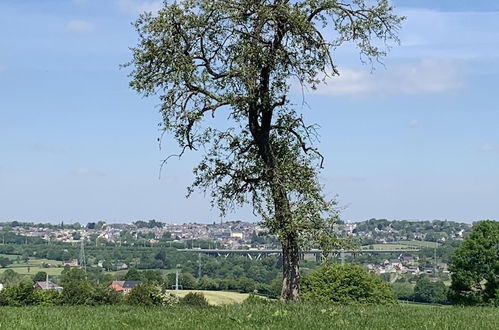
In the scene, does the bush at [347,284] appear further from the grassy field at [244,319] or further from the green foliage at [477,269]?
the grassy field at [244,319]

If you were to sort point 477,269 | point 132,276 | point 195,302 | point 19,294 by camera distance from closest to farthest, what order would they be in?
1. point 195,302
2. point 477,269
3. point 19,294
4. point 132,276

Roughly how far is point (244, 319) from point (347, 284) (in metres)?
71.3

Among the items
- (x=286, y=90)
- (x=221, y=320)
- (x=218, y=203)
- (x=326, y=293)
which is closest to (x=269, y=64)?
(x=286, y=90)

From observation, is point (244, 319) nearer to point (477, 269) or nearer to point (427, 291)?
point (477, 269)

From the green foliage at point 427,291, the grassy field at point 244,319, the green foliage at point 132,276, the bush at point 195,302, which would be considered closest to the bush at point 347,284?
the bush at point 195,302

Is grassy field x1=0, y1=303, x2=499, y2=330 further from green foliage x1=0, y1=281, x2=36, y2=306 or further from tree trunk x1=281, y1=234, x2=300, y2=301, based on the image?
green foliage x1=0, y1=281, x2=36, y2=306

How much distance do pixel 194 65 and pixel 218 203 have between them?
533cm

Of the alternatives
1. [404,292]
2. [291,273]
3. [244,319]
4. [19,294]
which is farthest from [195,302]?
[404,292]

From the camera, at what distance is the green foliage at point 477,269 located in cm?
6956

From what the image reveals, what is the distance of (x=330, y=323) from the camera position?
16734 mm

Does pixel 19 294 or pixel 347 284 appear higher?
pixel 347 284

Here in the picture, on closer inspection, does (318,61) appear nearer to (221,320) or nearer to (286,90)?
(286,90)

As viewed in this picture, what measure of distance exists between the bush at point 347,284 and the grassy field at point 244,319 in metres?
65.0

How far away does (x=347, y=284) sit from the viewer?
3413 inches
